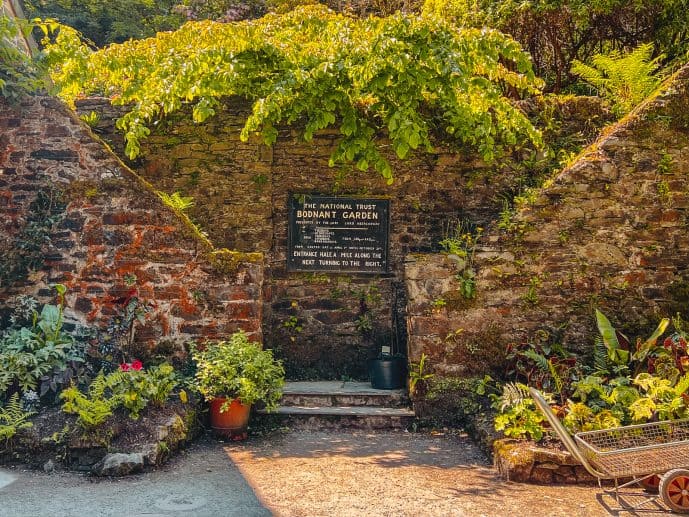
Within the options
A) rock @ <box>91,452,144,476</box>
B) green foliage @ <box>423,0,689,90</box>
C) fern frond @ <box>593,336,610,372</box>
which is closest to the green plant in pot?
rock @ <box>91,452,144,476</box>

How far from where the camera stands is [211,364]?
19.9 ft

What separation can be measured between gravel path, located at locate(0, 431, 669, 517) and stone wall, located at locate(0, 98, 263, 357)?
131 centimetres

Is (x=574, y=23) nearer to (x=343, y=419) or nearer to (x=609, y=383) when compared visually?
(x=609, y=383)

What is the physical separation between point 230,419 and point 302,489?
1.43 meters

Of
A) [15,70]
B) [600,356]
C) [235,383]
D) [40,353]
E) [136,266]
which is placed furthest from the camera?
[15,70]

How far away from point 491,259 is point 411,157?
6.02 feet

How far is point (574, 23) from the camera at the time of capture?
30.8 ft

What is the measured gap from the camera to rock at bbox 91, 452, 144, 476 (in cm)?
491

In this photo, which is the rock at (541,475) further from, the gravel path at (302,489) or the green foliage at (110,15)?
the green foliage at (110,15)

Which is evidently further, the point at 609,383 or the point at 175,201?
the point at 175,201

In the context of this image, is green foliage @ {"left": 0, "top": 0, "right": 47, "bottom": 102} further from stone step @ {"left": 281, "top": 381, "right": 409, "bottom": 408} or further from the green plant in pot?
stone step @ {"left": 281, "top": 381, "right": 409, "bottom": 408}

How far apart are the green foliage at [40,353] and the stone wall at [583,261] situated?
3194 mm

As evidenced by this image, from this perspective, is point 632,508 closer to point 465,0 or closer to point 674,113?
point 674,113

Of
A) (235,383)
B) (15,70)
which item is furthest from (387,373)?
(15,70)
